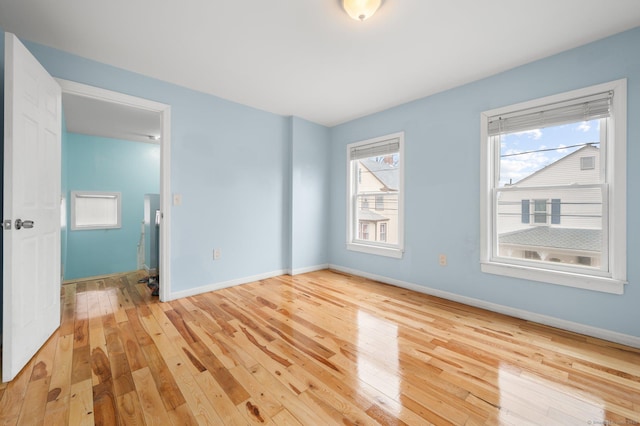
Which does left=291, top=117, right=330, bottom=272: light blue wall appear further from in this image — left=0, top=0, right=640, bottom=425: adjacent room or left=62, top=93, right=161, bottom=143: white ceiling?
left=62, top=93, right=161, bottom=143: white ceiling

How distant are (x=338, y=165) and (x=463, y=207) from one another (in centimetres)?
211

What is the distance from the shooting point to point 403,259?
3.54 meters

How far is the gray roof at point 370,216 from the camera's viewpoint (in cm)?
398

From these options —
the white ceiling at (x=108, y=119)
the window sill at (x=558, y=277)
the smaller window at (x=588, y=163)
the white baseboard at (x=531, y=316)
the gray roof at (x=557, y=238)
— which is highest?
the white ceiling at (x=108, y=119)

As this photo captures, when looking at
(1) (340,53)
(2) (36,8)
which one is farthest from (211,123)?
(1) (340,53)

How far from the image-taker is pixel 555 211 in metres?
2.45

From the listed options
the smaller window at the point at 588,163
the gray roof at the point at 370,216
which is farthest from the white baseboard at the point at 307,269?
the smaller window at the point at 588,163

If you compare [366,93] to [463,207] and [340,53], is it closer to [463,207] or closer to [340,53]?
[340,53]

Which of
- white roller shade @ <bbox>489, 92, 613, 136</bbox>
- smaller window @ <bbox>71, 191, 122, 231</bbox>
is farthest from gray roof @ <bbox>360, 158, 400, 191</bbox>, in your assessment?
smaller window @ <bbox>71, 191, 122, 231</bbox>

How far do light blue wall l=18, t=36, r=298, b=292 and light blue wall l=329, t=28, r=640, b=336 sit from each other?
4.29 feet

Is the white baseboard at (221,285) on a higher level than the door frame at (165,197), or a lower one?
lower

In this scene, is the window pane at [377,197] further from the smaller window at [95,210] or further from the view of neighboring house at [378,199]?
the smaller window at [95,210]

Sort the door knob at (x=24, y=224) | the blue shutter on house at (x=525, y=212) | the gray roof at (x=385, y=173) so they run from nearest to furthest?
the door knob at (x=24, y=224), the blue shutter on house at (x=525, y=212), the gray roof at (x=385, y=173)

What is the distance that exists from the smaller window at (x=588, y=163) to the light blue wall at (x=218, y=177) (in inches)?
132
